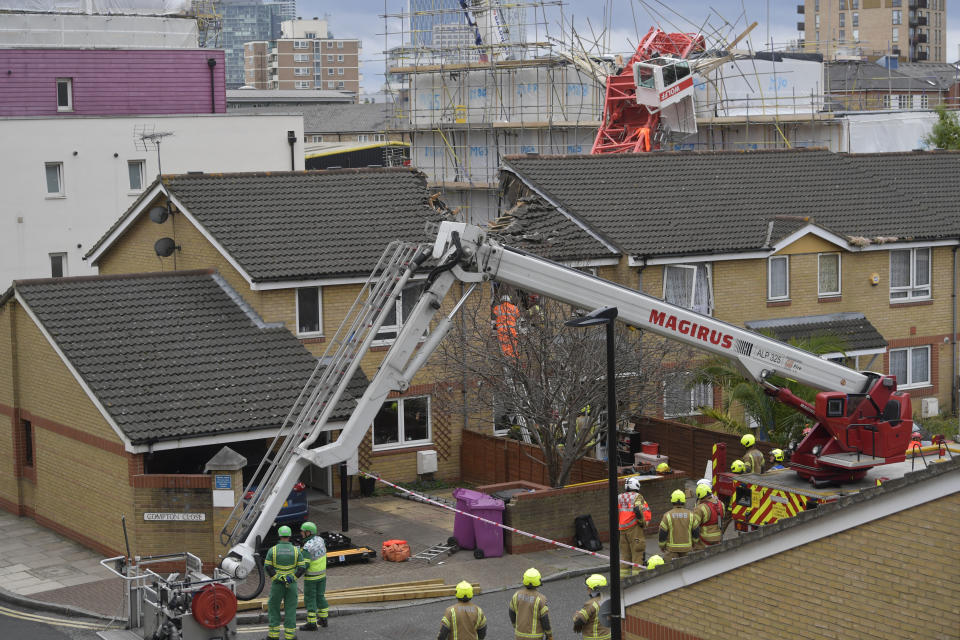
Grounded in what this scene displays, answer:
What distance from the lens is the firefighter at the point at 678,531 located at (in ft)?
65.1

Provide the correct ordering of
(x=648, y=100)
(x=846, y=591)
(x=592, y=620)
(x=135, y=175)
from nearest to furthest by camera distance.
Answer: (x=846, y=591), (x=592, y=620), (x=135, y=175), (x=648, y=100)

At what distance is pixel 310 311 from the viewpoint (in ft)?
90.9

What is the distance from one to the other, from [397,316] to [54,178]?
75.0 feet

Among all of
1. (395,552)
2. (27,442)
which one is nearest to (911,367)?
(395,552)

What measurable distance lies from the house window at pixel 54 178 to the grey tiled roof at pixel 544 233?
20290 mm

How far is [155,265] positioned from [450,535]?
429 inches

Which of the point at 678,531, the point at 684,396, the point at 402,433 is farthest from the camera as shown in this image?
the point at 684,396

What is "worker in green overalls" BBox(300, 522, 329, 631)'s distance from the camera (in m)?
18.9

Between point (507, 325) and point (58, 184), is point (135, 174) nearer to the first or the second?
point (58, 184)

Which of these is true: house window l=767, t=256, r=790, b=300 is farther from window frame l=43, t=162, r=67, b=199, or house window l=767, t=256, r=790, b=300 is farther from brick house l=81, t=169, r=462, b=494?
window frame l=43, t=162, r=67, b=199

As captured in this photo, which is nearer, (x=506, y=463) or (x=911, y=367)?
(x=506, y=463)

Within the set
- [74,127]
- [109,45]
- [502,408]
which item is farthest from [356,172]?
[109,45]

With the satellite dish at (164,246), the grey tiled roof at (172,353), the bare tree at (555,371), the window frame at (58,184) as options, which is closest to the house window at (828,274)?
the bare tree at (555,371)

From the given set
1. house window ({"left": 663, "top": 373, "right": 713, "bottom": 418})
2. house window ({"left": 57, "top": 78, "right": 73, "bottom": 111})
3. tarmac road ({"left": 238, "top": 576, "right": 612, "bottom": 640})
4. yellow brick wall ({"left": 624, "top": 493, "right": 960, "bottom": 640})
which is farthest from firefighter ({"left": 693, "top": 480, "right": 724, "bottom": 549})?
house window ({"left": 57, "top": 78, "right": 73, "bottom": 111})
